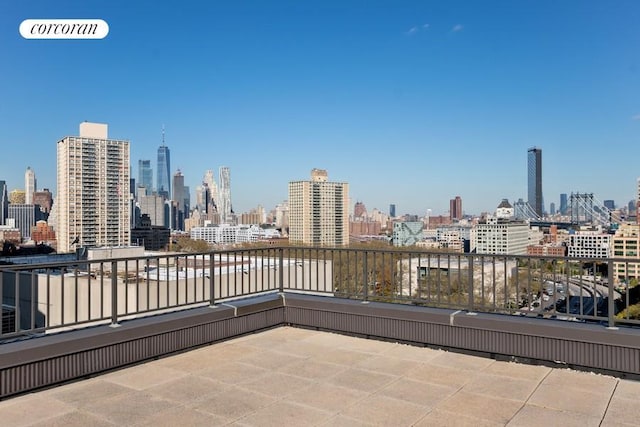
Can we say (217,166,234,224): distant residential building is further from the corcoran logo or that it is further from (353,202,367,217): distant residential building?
the corcoran logo


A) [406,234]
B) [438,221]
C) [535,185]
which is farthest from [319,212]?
[535,185]

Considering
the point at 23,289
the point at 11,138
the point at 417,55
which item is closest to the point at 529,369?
the point at 23,289

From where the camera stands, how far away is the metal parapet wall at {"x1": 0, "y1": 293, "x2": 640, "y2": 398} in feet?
11.6

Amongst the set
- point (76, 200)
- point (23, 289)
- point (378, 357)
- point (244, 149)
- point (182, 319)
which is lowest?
point (23, 289)

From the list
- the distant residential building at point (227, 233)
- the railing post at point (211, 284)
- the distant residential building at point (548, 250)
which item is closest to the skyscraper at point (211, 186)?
the distant residential building at point (227, 233)

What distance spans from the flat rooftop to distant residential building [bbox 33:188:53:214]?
9531 cm

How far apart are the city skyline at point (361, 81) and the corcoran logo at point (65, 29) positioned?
546 centimetres

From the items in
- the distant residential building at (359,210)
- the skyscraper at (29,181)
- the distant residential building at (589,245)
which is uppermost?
the skyscraper at (29,181)

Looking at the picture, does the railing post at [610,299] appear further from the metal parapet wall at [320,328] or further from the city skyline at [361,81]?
the city skyline at [361,81]

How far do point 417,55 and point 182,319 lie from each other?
3262 centimetres

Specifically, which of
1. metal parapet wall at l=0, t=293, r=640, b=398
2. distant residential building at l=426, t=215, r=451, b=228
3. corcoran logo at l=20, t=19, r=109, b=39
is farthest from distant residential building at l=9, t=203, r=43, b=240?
distant residential building at l=426, t=215, r=451, b=228

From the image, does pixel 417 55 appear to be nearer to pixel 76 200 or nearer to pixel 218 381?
pixel 218 381

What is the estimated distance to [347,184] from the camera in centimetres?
9012

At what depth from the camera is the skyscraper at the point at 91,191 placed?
59500 mm
